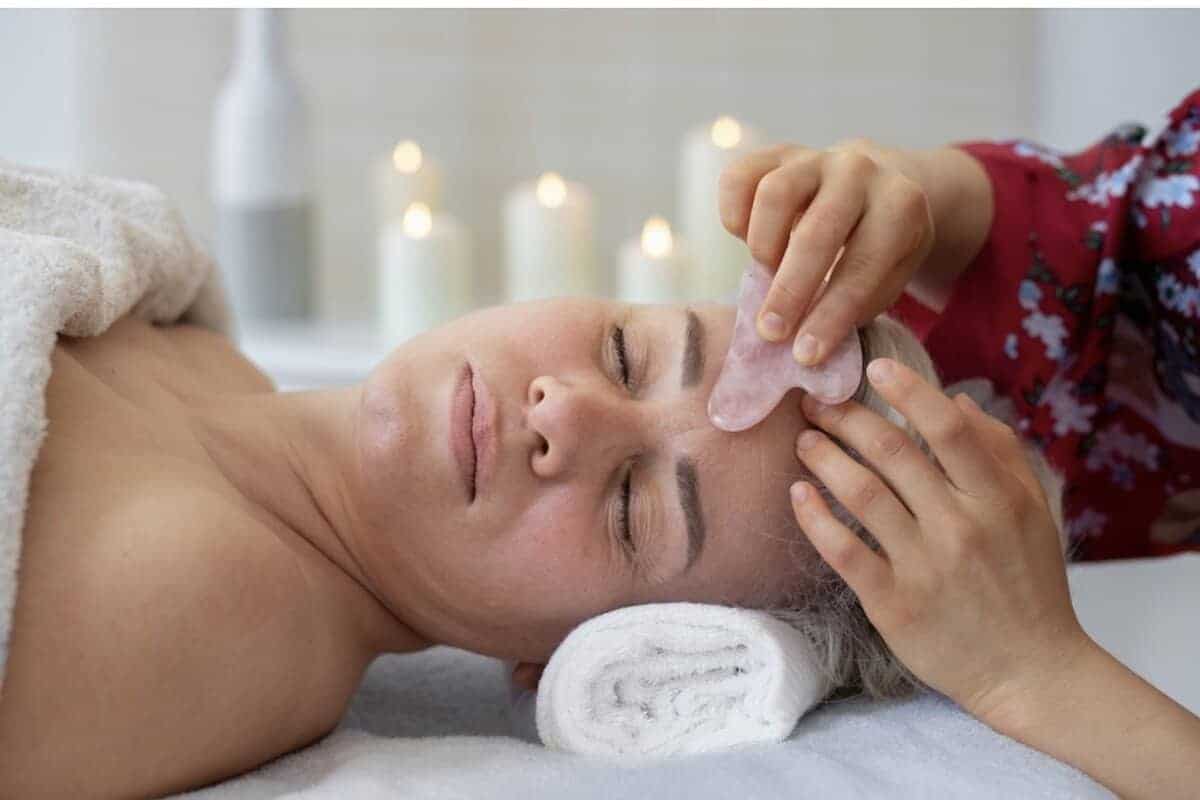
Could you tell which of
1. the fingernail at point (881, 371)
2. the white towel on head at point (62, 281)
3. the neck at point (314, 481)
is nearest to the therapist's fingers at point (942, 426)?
the fingernail at point (881, 371)

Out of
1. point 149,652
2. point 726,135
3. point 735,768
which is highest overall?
point 726,135

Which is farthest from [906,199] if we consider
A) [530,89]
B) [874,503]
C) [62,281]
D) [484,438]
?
[530,89]

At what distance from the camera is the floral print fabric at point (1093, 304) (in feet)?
4.76

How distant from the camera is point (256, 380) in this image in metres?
1.38

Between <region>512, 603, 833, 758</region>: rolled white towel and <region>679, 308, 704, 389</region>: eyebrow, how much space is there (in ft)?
0.58

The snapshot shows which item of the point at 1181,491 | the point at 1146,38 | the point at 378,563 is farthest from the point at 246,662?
the point at 1146,38

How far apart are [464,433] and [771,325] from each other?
24 cm

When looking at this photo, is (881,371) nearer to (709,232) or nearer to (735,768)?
(735,768)

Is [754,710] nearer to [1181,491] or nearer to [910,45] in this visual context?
[1181,491]

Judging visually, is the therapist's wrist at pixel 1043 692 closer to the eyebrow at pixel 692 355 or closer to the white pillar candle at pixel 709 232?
the eyebrow at pixel 692 355

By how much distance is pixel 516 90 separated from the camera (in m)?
2.61

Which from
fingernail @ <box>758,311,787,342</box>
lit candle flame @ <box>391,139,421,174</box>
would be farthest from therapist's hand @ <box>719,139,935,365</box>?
lit candle flame @ <box>391,139,421,174</box>

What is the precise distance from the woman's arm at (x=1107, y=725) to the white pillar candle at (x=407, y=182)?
1.65 metres

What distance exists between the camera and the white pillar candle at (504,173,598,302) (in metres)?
2.29
